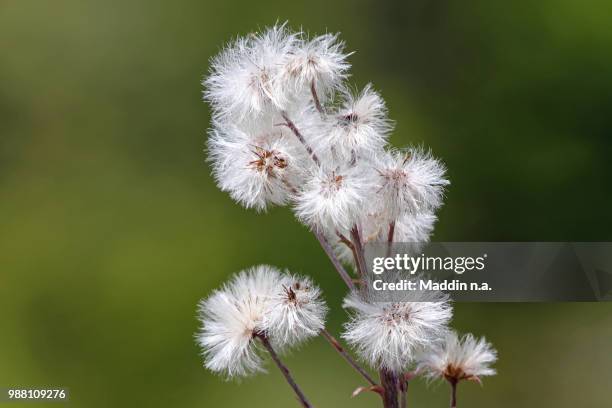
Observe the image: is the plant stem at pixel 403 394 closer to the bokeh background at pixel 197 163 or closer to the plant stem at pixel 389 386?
the plant stem at pixel 389 386

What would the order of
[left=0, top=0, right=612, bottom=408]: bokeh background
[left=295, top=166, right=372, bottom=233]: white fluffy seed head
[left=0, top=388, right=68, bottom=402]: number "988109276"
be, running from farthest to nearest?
[left=0, top=0, right=612, bottom=408]: bokeh background → [left=0, top=388, right=68, bottom=402]: number "988109276" → [left=295, top=166, right=372, bottom=233]: white fluffy seed head

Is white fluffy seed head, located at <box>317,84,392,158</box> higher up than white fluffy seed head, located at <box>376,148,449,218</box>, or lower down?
higher up

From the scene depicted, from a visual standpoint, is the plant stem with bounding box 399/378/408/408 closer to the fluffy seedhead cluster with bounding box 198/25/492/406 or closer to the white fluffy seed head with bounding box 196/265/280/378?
the fluffy seedhead cluster with bounding box 198/25/492/406

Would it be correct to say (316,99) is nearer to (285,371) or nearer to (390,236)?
(390,236)

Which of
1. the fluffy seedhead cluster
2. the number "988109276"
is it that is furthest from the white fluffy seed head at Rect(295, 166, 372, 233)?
the number "988109276"

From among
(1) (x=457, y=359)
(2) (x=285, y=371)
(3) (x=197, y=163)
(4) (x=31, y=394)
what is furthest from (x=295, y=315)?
(3) (x=197, y=163)

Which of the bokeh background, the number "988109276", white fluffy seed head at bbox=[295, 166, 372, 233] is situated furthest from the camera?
the bokeh background
